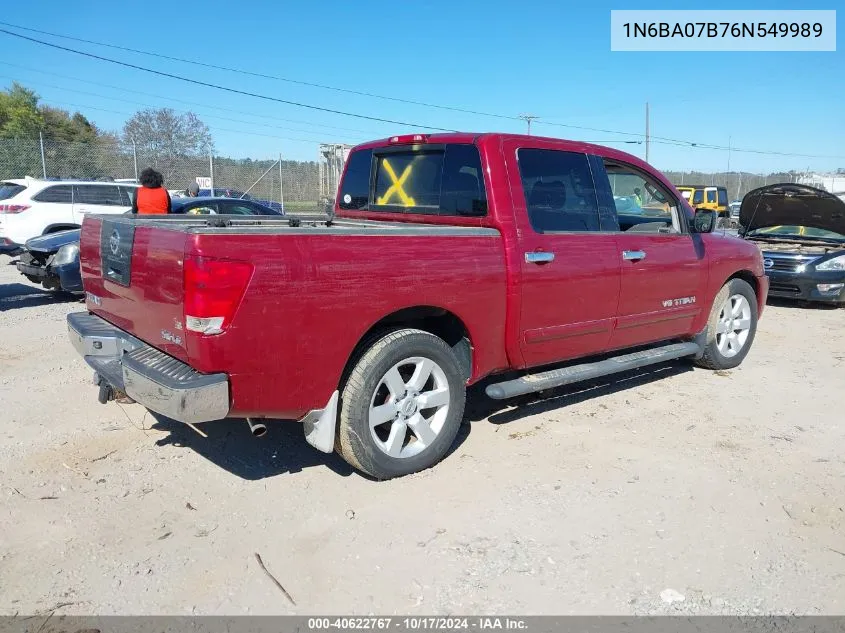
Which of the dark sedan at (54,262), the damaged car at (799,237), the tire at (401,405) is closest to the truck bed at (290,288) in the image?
the tire at (401,405)

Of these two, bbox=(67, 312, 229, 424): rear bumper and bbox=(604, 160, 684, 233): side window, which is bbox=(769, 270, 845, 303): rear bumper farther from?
bbox=(67, 312, 229, 424): rear bumper

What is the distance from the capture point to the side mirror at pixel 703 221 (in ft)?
17.3

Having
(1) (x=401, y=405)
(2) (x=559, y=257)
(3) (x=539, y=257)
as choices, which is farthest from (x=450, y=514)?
(2) (x=559, y=257)

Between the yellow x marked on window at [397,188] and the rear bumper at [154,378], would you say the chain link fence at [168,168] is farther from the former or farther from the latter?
the rear bumper at [154,378]

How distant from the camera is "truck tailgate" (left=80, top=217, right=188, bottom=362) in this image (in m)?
2.99

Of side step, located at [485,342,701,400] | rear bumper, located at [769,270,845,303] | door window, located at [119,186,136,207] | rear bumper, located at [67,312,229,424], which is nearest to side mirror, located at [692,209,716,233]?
side step, located at [485,342,701,400]

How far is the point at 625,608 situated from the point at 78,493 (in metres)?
2.78

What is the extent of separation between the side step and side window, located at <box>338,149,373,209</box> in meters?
1.90

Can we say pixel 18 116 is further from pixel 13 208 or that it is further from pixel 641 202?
pixel 641 202

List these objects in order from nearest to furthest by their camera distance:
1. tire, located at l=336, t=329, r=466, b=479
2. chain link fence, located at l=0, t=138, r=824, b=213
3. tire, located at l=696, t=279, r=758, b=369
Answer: tire, located at l=336, t=329, r=466, b=479
tire, located at l=696, t=279, r=758, b=369
chain link fence, located at l=0, t=138, r=824, b=213

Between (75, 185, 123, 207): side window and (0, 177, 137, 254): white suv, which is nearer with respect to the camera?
(0, 177, 137, 254): white suv

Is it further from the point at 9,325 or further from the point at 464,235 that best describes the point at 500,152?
the point at 9,325

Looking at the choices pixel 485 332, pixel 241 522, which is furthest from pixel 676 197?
pixel 241 522

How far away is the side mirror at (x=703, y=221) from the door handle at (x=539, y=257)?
181 centimetres
